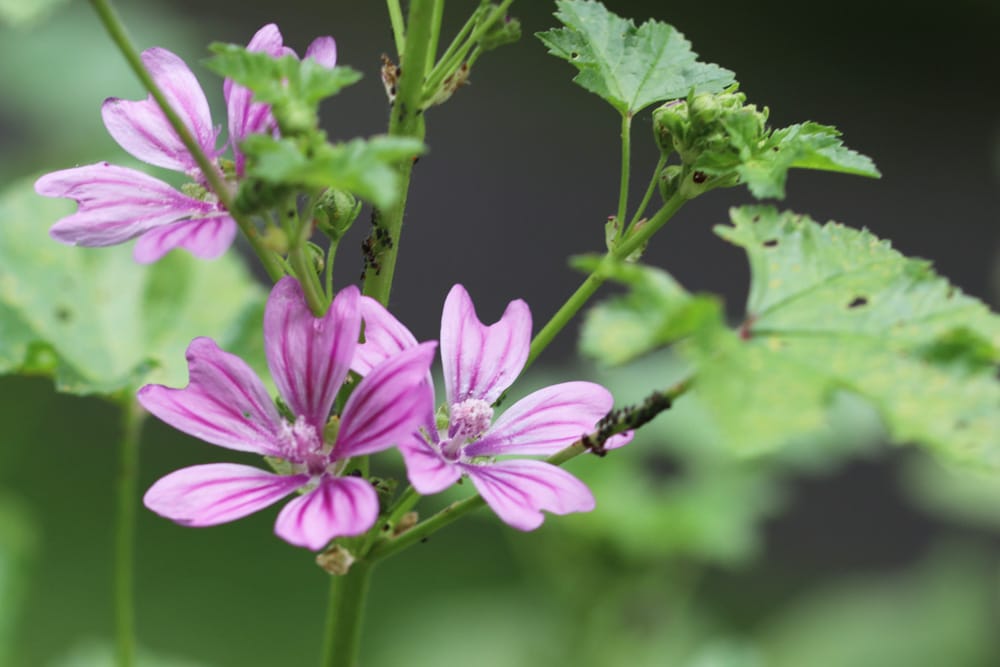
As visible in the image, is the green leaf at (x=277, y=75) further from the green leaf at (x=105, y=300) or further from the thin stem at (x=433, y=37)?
the green leaf at (x=105, y=300)

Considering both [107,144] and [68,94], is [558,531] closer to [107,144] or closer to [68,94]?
[107,144]

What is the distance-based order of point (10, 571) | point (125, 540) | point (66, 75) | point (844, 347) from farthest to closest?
point (66, 75) < point (10, 571) < point (125, 540) < point (844, 347)

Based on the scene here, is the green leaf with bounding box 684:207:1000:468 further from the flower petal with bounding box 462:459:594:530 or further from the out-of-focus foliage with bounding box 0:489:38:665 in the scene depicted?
the out-of-focus foliage with bounding box 0:489:38:665

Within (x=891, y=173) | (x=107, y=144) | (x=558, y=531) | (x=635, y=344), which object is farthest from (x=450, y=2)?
(x=635, y=344)

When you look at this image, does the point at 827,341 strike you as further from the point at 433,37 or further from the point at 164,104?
the point at 164,104

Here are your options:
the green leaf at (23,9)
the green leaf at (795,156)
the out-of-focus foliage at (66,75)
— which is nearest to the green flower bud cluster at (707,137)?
the green leaf at (795,156)

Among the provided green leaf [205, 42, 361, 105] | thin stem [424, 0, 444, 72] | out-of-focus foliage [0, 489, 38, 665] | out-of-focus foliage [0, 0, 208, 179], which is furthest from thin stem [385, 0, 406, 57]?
out-of-focus foliage [0, 0, 208, 179]

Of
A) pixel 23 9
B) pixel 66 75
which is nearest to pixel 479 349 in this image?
pixel 23 9
